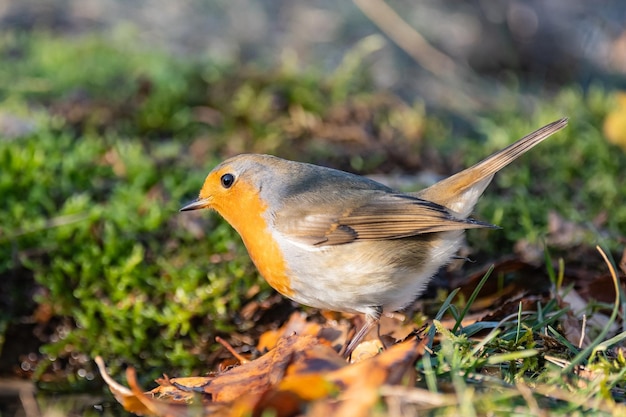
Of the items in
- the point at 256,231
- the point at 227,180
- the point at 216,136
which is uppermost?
the point at 227,180

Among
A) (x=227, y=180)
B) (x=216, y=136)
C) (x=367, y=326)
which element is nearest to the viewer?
(x=367, y=326)

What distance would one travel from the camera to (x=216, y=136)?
620cm

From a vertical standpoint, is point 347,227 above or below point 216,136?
above

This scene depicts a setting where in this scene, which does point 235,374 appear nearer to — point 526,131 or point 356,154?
point 356,154

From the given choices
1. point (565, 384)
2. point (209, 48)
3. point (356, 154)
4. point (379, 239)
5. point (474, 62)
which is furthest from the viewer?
point (474, 62)

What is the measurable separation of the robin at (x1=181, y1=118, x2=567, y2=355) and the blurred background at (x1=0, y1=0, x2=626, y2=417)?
0.64 metres

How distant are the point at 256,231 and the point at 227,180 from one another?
39 cm

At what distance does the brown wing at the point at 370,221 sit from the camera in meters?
3.62

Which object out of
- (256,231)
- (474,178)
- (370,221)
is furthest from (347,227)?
(474,178)

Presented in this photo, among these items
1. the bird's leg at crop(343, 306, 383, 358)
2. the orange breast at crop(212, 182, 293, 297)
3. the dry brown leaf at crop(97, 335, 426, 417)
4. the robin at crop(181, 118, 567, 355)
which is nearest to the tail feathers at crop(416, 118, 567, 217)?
the robin at crop(181, 118, 567, 355)

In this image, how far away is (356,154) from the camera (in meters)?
5.86

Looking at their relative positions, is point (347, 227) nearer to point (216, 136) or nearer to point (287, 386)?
point (287, 386)

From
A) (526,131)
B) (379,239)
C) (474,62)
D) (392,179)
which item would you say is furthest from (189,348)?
(474,62)

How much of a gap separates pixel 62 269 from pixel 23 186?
84 centimetres
